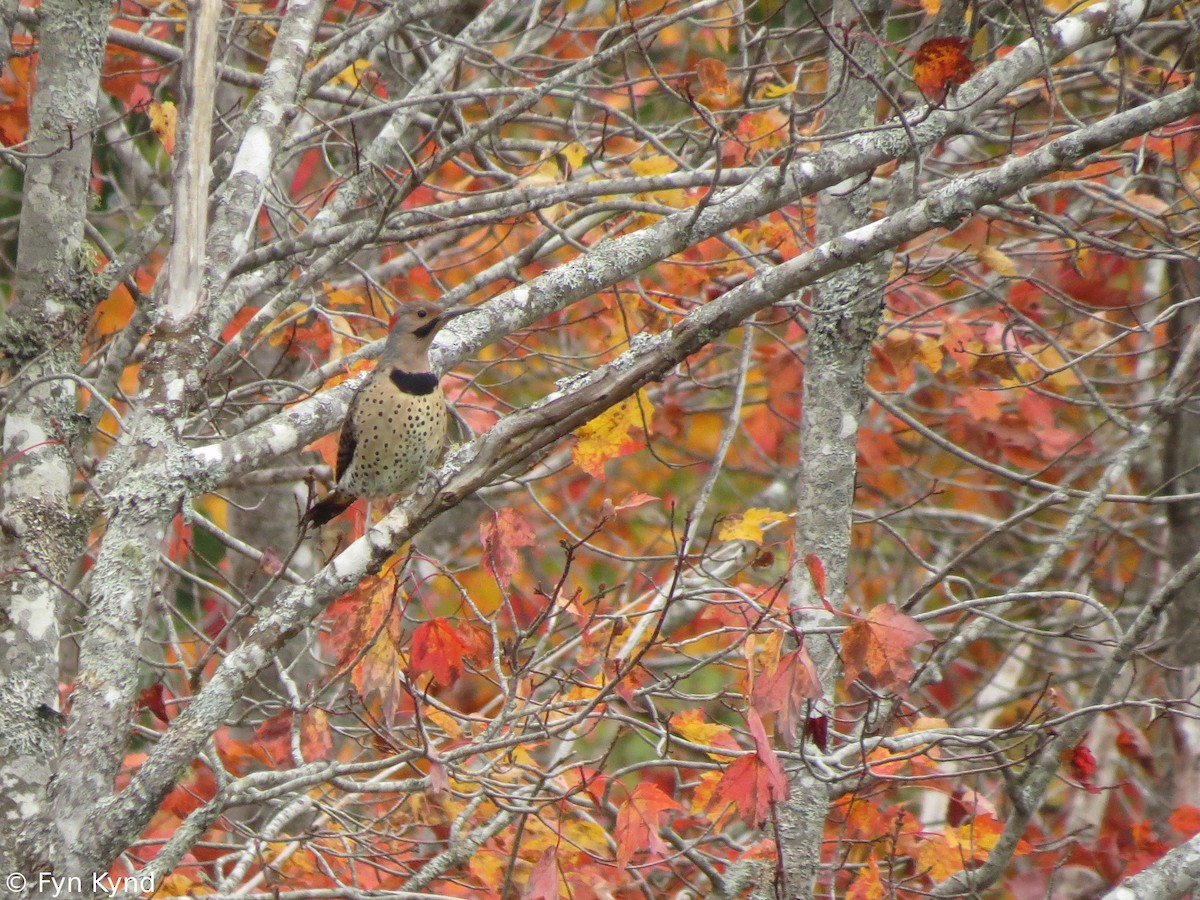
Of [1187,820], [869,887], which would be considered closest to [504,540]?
[869,887]

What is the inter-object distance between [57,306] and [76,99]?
76 cm

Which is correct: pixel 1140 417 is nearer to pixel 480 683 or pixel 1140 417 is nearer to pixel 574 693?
pixel 574 693

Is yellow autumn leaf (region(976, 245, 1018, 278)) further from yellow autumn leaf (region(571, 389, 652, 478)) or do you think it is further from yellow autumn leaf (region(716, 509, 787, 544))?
yellow autumn leaf (region(571, 389, 652, 478))

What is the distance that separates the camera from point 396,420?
6195 millimetres

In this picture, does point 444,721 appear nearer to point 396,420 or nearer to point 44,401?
point 396,420

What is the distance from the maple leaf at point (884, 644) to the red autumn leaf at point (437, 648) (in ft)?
4.72

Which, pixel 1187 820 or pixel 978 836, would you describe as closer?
pixel 978 836

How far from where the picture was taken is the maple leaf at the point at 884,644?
393 cm

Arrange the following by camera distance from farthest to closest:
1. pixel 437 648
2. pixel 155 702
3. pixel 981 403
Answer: pixel 981 403 → pixel 437 648 → pixel 155 702

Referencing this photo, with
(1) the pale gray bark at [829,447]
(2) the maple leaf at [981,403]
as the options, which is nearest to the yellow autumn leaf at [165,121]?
(1) the pale gray bark at [829,447]

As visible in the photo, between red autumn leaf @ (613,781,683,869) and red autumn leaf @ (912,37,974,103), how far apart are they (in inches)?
97.2

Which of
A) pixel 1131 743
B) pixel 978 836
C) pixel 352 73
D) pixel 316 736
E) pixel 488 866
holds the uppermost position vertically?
pixel 352 73

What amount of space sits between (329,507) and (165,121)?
2067 mm

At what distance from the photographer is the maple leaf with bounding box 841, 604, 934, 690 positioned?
3.93 m
